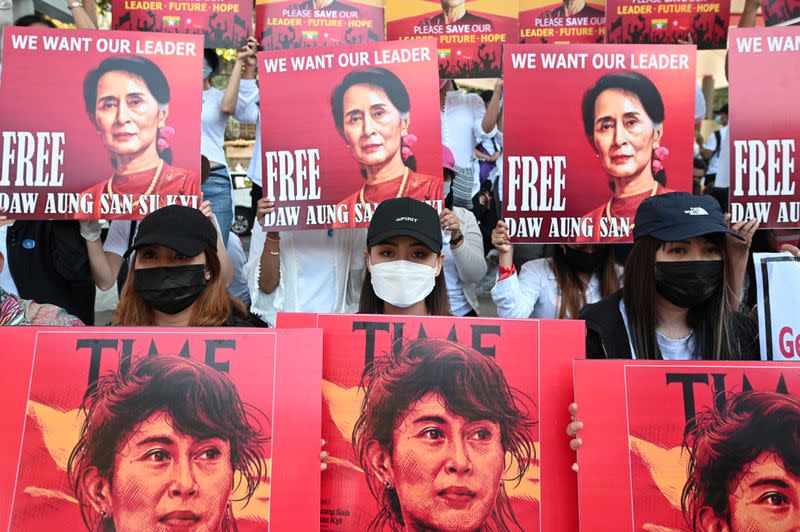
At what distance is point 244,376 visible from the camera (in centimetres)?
248

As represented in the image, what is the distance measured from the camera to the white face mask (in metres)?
3.40

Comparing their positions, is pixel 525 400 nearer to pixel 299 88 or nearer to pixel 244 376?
pixel 244 376

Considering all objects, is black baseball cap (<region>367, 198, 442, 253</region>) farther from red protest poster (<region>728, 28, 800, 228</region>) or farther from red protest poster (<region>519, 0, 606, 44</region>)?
red protest poster (<region>519, 0, 606, 44</region>)

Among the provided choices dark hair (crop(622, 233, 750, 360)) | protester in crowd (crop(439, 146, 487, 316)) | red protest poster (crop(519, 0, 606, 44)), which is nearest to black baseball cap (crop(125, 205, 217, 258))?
protester in crowd (crop(439, 146, 487, 316))

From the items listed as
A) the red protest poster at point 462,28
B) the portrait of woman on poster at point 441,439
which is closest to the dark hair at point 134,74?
the red protest poster at point 462,28

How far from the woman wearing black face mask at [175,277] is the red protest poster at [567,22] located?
3.36 meters

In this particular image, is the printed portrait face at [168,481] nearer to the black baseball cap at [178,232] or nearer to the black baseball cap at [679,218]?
the black baseball cap at [178,232]

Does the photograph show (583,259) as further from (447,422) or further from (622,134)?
(447,422)

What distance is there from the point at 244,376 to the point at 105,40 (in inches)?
105

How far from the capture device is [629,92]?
14.1ft

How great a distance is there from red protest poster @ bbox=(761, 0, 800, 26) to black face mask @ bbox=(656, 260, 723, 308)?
2.66m

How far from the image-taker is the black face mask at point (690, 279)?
9.82ft

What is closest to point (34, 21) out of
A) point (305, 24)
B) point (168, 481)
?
point (305, 24)

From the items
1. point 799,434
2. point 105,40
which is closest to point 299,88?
point 105,40
